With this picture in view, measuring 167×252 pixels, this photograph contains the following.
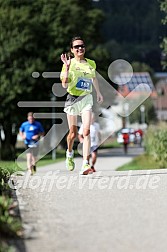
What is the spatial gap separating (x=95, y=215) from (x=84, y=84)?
13.2 feet

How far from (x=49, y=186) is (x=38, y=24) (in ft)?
132

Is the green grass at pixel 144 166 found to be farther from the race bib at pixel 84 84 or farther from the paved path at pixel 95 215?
the paved path at pixel 95 215

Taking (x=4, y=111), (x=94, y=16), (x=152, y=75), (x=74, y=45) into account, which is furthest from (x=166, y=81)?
(x=74, y=45)

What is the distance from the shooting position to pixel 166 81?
185125mm

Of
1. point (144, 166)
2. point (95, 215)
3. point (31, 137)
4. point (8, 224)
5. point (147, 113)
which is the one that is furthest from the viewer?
point (147, 113)

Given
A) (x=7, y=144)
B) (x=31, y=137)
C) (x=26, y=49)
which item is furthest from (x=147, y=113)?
(x=31, y=137)

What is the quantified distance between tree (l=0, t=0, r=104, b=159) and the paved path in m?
36.8

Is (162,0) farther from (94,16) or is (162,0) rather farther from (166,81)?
(166,81)

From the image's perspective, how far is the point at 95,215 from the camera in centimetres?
753

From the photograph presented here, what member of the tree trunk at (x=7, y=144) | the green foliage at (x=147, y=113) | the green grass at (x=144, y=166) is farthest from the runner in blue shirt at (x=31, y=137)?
the green foliage at (x=147, y=113)

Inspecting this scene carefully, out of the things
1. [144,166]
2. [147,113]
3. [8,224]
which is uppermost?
[8,224]

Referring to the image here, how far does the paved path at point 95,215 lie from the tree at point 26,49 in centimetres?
3681

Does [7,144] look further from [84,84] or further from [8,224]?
[8,224]

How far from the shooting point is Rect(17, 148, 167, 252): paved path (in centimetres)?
635
